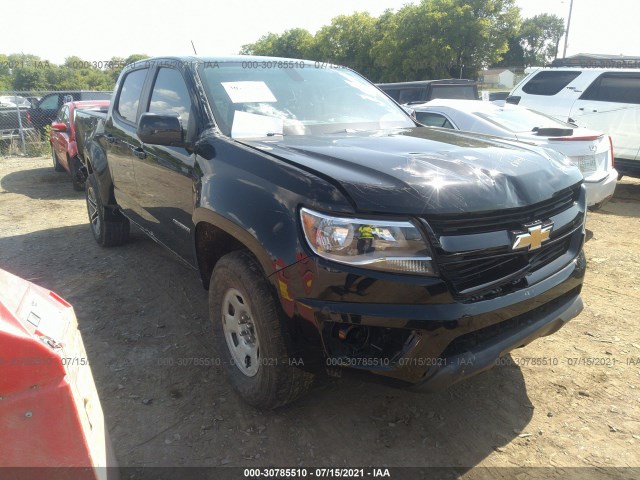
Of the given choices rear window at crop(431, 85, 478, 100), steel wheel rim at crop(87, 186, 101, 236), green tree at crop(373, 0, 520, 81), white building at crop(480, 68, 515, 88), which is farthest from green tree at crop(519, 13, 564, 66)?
steel wheel rim at crop(87, 186, 101, 236)

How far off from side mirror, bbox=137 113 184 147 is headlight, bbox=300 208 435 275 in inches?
54.8

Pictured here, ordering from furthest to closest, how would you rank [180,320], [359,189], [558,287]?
[180,320] → [558,287] → [359,189]

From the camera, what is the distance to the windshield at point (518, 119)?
243 inches

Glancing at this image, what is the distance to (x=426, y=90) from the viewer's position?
10766 millimetres

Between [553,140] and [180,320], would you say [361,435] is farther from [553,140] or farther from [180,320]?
[553,140]

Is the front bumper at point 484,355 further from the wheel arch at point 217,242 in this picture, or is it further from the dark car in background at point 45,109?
the dark car in background at point 45,109

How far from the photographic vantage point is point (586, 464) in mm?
2379

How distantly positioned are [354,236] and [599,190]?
4.70 metres

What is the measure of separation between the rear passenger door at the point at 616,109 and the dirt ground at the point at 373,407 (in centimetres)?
466

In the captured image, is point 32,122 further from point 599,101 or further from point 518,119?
point 599,101

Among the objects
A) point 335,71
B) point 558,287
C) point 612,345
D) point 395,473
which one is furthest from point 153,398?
point 612,345

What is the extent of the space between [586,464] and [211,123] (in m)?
2.65

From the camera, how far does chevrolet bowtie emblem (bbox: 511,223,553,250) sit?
2243 mm

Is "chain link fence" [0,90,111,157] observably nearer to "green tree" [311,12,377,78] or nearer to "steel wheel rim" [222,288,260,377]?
"steel wheel rim" [222,288,260,377]
